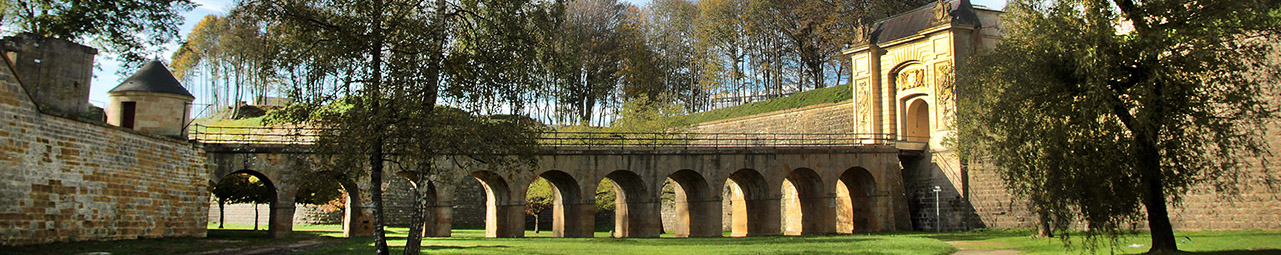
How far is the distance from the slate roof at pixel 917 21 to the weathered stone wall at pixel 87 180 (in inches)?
958

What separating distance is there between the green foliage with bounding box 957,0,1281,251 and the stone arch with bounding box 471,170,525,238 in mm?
15106

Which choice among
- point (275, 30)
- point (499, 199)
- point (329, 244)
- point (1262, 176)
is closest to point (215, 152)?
point (329, 244)

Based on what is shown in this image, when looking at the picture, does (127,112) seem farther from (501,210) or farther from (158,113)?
(501,210)

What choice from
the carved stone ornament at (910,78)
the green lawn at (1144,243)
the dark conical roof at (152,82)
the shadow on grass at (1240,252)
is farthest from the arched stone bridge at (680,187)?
the shadow on grass at (1240,252)

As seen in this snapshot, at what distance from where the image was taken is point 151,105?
942 inches

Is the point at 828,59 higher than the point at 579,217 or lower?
higher

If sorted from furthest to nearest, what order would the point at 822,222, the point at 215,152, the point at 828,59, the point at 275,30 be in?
the point at 828,59, the point at 822,222, the point at 215,152, the point at 275,30

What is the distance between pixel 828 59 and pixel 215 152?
109ft

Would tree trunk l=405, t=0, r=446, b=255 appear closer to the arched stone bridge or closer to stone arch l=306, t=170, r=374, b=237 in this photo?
the arched stone bridge

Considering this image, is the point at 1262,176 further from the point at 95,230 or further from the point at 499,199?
the point at 95,230

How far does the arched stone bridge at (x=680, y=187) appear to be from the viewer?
82.0ft

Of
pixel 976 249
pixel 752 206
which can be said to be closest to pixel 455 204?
pixel 752 206

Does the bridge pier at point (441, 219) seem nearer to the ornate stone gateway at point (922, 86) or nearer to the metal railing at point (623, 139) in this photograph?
the metal railing at point (623, 139)

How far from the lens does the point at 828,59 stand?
4931 centimetres
